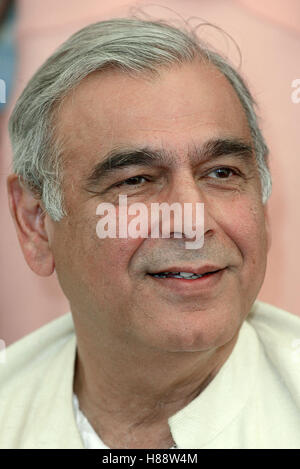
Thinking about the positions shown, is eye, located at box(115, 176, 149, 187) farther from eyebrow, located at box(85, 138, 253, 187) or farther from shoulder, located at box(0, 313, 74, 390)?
shoulder, located at box(0, 313, 74, 390)

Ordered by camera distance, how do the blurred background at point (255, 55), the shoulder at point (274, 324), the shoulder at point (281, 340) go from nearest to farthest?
the shoulder at point (281, 340) → the shoulder at point (274, 324) → the blurred background at point (255, 55)

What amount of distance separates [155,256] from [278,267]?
2.55 feet

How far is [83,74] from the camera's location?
133 centimetres

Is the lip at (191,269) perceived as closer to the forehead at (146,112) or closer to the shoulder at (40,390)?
the forehead at (146,112)

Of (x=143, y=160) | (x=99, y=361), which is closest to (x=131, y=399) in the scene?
(x=99, y=361)

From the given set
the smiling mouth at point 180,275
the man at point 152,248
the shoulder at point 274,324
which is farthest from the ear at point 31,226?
the shoulder at point 274,324

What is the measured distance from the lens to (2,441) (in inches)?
55.7

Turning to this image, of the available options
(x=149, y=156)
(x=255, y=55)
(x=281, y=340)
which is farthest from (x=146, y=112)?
(x=255, y=55)

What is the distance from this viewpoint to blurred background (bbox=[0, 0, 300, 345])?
1796 millimetres

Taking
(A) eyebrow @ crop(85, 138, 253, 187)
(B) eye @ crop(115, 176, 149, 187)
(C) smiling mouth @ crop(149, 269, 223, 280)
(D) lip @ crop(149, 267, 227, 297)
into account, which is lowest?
(D) lip @ crop(149, 267, 227, 297)

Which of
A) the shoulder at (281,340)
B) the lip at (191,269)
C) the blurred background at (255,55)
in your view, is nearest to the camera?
the lip at (191,269)

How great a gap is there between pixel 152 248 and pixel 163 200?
4.0 inches

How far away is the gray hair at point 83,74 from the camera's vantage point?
131cm

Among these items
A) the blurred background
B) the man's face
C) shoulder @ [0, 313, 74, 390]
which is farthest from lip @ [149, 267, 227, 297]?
the blurred background
